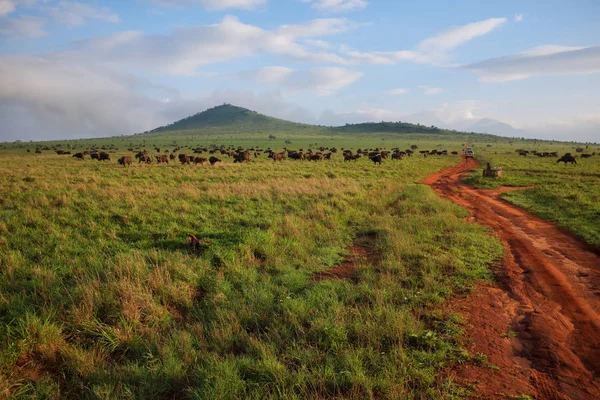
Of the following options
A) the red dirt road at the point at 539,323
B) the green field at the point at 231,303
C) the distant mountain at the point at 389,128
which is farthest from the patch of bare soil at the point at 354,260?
the distant mountain at the point at 389,128

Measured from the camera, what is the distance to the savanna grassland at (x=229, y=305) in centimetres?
360

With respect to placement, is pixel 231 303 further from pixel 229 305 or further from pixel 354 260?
pixel 354 260

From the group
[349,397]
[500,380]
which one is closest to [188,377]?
[349,397]

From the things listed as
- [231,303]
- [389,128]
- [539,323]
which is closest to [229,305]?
[231,303]

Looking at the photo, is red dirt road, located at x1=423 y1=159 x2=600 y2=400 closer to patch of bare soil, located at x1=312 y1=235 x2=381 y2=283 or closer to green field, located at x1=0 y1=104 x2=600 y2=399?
green field, located at x1=0 y1=104 x2=600 y2=399

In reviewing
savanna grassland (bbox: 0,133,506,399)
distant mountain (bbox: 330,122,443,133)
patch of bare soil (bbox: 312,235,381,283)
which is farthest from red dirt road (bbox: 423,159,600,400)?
distant mountain (bbox: 330,122,443,133)

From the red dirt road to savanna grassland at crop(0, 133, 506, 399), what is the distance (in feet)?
1.04

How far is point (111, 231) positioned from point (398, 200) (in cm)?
1054

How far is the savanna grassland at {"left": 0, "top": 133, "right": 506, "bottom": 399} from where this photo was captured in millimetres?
3604

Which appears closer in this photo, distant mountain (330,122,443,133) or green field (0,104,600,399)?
green field (0,104,600,399)

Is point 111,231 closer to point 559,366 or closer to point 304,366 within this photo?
point 304,366

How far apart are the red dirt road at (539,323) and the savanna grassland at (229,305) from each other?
0.32m

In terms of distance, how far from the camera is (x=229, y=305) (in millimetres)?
5219

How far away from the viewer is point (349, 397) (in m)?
3.29
